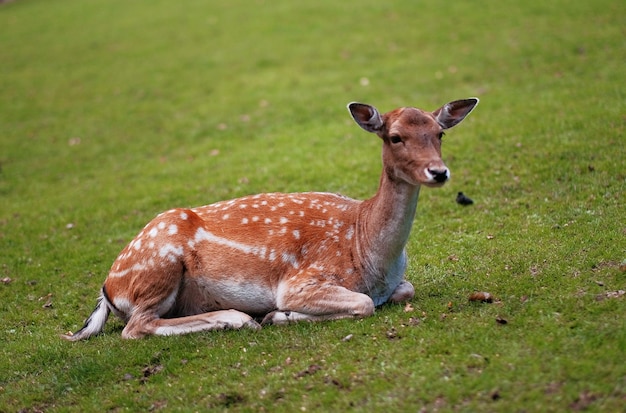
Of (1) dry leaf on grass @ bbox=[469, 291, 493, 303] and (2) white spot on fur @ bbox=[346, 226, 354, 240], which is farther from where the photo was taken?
(2) white spot on fur @ bbox=[346, 226, 354, 240]

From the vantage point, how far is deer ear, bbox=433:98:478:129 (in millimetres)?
7066

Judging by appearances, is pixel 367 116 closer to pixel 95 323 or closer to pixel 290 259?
pixel 290 259

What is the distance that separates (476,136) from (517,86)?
3327 millimetres

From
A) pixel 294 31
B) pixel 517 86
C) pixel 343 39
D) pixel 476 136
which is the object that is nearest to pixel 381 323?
pixel 476 136

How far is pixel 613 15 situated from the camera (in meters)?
18.6

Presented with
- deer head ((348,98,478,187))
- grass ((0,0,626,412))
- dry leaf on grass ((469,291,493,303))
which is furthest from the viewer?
dry leaf on grass ((469,291,493,303))

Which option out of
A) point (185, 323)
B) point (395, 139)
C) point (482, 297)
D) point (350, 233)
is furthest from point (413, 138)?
point (185, 323)

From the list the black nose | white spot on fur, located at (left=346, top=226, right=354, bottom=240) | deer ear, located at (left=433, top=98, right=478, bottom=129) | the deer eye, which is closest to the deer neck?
white spot on fur, located at (left=346, top=226, right=354, bottom=240)

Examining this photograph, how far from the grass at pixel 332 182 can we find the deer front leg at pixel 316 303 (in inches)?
5.9

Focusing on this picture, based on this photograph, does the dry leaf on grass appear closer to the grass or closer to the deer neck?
the grass

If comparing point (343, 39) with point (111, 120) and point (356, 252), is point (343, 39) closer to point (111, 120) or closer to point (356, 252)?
point (111, 120)

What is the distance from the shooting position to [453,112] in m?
7.21

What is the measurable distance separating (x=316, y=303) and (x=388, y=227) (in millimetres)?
928

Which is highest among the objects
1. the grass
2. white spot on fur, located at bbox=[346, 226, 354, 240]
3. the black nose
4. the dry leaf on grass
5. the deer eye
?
the deer eye
